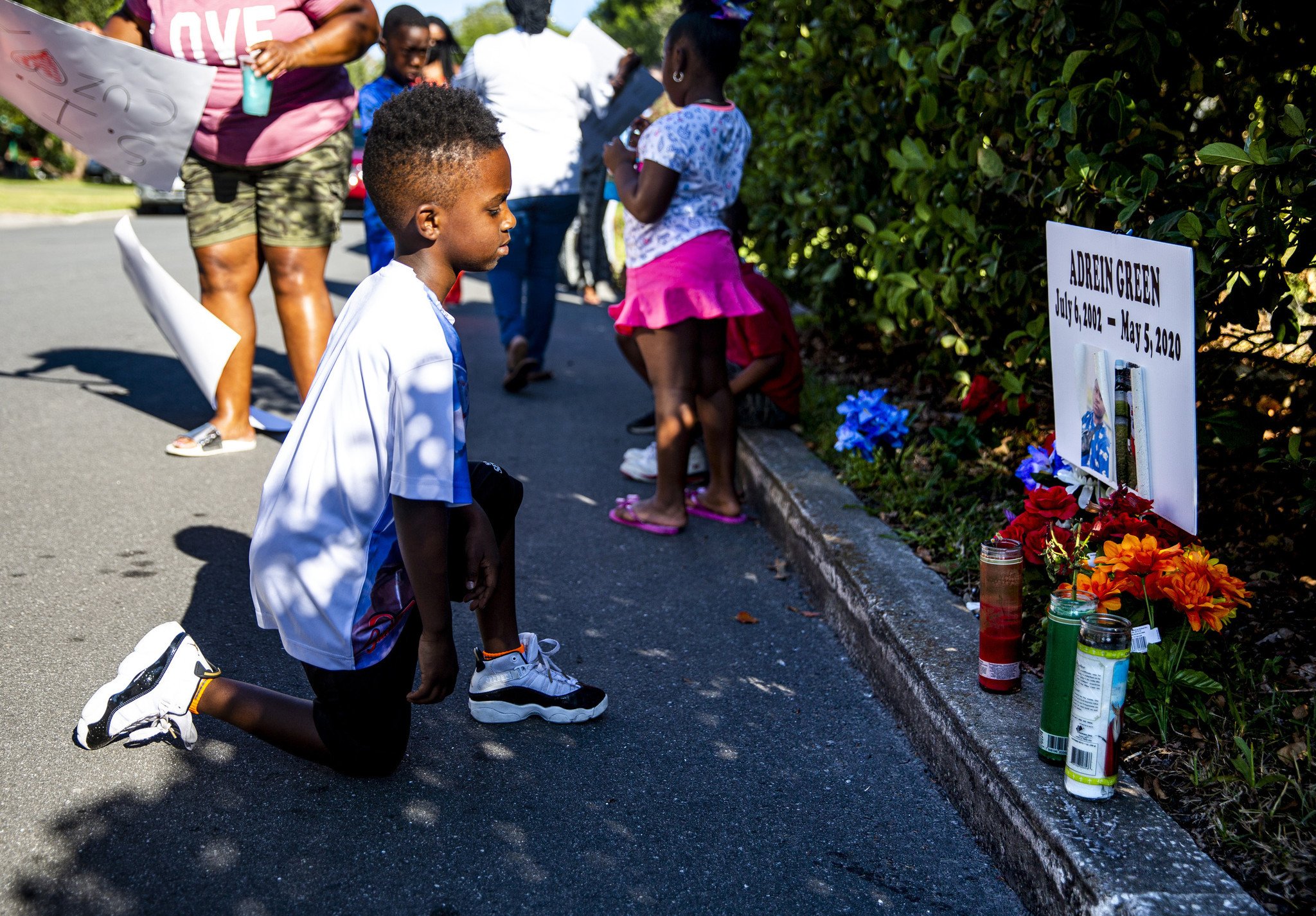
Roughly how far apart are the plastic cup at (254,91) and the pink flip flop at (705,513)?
7.80ft

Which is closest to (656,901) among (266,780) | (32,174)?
(266,780)

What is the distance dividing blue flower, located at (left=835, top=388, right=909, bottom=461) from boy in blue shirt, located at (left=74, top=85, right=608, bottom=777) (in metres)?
2.36

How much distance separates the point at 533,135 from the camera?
660 centimetres

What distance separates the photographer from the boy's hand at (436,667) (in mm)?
2408

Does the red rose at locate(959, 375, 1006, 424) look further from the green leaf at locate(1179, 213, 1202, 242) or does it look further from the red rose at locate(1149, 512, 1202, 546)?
the green leaf at locate(1179, 213, 1202, 242)

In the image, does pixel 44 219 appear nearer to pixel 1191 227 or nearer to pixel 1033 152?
pixel 1033 152

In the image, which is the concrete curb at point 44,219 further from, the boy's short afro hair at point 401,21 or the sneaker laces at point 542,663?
the sneaker laces at point 542,663

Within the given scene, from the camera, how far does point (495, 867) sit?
235 centimetres

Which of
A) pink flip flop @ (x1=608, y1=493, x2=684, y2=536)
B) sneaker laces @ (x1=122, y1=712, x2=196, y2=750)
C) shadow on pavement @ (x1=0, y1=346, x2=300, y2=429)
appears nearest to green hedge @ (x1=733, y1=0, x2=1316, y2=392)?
pink flip flop @ (x1=608, y1=493, x2=684, y2=536)

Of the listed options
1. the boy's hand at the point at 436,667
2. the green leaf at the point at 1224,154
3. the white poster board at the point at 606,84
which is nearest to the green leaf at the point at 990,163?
the green leaf at the point at 1224,154

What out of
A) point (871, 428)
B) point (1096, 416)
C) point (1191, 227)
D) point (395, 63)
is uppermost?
point (395, 63)

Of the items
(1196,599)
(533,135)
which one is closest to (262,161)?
(533,135)

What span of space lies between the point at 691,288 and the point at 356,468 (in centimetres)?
221

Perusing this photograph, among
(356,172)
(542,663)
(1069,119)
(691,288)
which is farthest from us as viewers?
(356,172)
